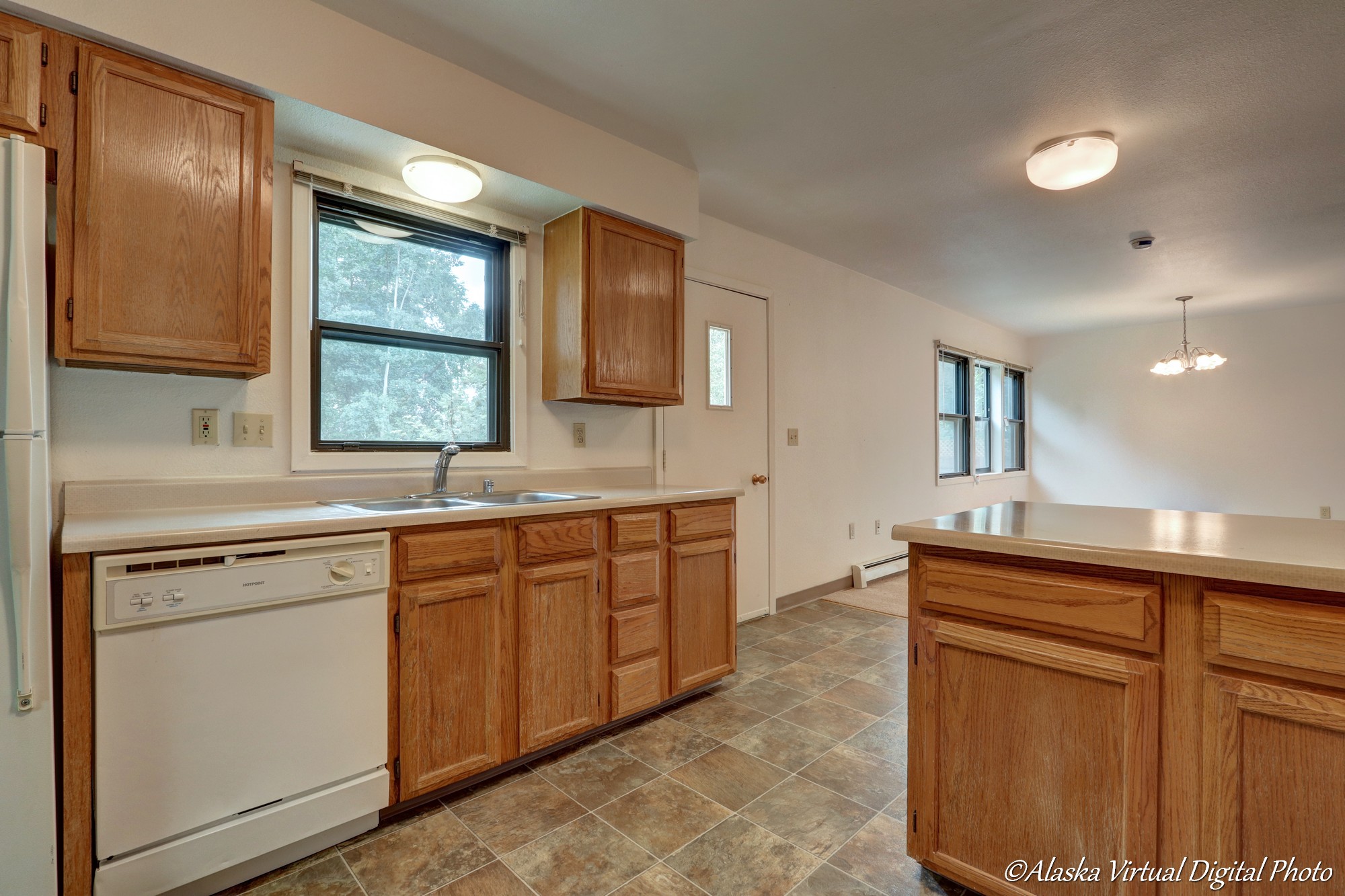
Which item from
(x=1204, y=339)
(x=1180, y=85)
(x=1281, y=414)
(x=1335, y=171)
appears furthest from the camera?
(x=1204, y=339)

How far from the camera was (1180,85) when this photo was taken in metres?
2.25

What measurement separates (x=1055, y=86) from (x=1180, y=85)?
1.53 ft

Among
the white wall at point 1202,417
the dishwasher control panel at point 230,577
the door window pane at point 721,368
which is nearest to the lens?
the dishwasher control panel at point 230,577

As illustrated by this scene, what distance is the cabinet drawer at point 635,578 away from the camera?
2287mm

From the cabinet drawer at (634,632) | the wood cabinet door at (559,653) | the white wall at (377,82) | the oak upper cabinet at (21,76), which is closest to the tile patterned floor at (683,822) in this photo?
the wood cabinet door at (559,653)

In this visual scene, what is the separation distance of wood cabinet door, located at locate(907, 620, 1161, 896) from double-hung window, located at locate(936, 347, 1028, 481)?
470 centimetres

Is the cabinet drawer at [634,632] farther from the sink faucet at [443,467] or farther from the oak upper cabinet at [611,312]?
the oak upper cabinet at [611,312]

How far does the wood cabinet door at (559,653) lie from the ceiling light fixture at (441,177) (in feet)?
4.57

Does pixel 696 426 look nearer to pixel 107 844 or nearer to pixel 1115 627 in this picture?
pixel 1115 627

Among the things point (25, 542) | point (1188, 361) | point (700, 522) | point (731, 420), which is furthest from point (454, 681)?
point (1188, 361)

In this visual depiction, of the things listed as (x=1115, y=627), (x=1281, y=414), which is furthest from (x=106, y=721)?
(x=1281, y=414)

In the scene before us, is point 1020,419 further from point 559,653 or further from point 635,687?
point 559,653

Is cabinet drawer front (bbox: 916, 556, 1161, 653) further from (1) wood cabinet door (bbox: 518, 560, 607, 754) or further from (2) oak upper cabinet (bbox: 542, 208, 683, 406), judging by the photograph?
(2) oak upper cabinet (bbox: 542, 208, 683, 406)

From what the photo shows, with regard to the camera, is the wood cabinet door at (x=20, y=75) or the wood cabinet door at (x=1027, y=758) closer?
the wood cabinet door at (x=1027, y=758)
